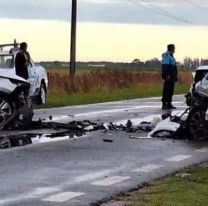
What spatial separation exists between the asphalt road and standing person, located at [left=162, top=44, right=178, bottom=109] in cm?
825

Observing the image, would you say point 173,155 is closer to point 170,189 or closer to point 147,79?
point 170,189

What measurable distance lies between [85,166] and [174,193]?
236 cm

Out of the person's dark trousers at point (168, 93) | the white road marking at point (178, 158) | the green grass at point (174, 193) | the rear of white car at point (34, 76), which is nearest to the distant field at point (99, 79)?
the rear of white car at point (34, 76)

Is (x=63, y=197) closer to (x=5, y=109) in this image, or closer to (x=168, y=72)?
(x=5, y=109)

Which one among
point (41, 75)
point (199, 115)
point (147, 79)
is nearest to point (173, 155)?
point (199, 115)

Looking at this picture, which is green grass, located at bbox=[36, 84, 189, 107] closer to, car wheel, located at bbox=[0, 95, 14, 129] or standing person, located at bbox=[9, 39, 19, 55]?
standing person, located at bbox=[9, 39, 19, 55]

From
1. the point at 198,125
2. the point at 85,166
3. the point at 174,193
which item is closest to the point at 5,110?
the point at 198,125

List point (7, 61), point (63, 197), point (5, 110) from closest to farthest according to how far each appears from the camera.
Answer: point (63, 197) < point (5, 110) < point (7, 61)

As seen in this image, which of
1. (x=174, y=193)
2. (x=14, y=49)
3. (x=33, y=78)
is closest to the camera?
(x=174, y=193)

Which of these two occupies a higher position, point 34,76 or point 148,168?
point 34,76

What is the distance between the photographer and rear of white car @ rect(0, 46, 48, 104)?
73.7 feet

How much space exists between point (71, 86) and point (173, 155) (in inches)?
841

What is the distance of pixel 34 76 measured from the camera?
2378 centimetres

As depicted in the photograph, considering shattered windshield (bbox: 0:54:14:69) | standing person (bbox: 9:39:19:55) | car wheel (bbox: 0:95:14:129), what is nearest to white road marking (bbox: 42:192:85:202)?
car wheel (bbox: 0:95:14:129)
